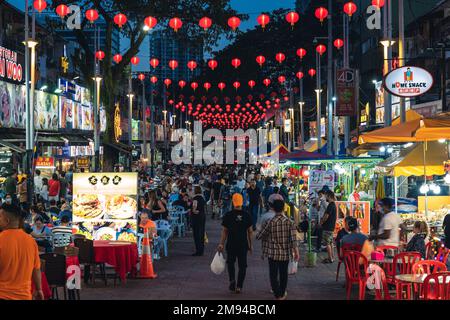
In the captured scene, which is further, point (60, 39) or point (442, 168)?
point (60, 39)

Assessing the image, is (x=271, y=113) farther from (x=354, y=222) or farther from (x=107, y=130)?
(x=354, y=222)

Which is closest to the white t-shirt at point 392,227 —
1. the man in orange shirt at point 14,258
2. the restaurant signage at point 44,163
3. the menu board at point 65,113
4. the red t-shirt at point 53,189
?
the man in orange shirt at point 14,258

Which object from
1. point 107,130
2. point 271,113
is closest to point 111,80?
point 107,130

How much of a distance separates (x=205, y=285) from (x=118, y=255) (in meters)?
1.87

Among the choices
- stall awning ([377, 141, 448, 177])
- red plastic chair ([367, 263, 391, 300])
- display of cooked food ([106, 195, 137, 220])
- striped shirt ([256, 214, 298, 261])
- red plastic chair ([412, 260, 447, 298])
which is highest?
stall awning ([377, 141, 448, 177])

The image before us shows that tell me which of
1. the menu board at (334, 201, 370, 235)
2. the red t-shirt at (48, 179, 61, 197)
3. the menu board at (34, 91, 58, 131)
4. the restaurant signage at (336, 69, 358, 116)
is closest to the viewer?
the menu board at (334, 201, 370, 235)

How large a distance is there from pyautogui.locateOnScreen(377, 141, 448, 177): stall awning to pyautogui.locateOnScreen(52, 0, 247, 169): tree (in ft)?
46.6

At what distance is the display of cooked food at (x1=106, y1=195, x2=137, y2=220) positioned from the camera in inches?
642

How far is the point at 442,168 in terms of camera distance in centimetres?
1792

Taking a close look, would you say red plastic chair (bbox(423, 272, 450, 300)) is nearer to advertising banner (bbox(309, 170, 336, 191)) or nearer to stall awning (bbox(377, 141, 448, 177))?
stall awning (bbox(377, 141, 448, 177))

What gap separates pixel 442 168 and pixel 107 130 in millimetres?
19131

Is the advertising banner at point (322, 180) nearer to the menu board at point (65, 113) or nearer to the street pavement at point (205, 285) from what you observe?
the street pavement at point (205, 285)

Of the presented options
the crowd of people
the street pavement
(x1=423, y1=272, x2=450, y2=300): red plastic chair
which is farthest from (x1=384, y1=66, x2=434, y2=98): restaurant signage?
(x1=423, y1=272, x2=450, y2=300): red plastic chair

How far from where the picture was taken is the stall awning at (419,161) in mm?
17547
